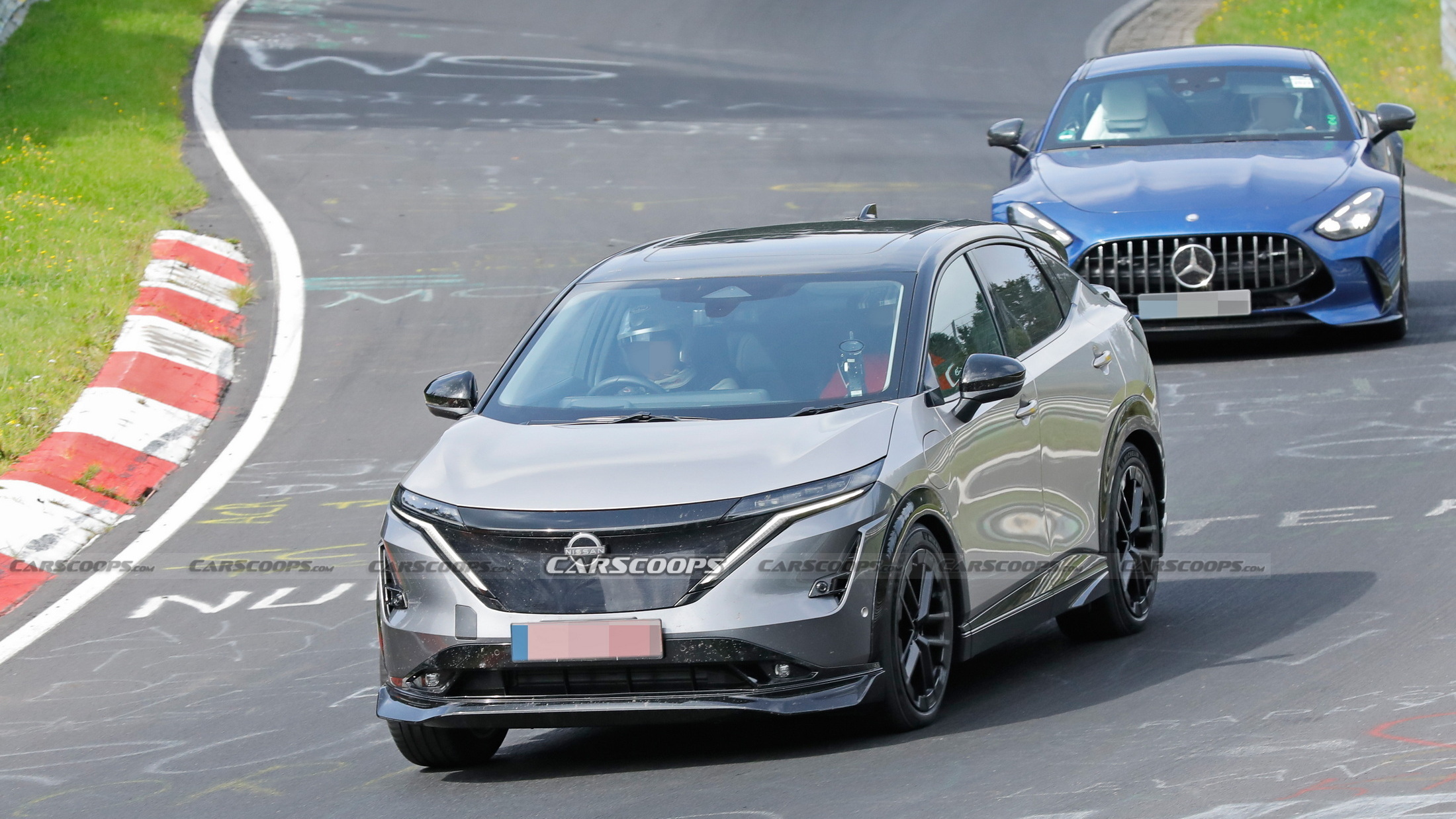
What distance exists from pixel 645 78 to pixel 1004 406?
20180 millimetres

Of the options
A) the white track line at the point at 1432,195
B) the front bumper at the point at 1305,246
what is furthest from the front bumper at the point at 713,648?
the white track line at the point at 1432,195

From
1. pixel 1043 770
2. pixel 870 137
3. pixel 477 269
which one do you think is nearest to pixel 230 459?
pixel 477 269

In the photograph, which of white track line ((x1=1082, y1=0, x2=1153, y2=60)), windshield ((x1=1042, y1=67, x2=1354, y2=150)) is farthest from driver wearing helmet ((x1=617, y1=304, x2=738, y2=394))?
white track line ((x1=1082, y1=0, x2=1153, y2=60))

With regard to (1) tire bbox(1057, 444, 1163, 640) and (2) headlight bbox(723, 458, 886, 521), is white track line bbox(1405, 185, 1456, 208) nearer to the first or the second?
(1) tire bbox(1057, 444, 1163, 640)

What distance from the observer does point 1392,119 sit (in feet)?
43.0

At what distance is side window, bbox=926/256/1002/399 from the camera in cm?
672

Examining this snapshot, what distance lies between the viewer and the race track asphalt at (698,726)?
5.81 metres

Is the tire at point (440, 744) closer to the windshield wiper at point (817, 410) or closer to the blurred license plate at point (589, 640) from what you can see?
the blurred license plate at point (589, 640)

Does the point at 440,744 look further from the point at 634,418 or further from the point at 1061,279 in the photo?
the point at 1061,279

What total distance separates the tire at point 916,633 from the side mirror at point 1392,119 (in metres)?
7.89

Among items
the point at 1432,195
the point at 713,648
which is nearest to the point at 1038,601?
the point at 713,648

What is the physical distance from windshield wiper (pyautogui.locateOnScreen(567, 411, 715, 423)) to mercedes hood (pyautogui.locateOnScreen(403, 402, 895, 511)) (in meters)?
0.04

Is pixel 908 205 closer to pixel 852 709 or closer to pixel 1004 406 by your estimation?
pixel 1004 406

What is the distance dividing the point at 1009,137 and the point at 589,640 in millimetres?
9008
